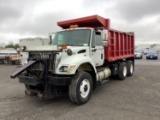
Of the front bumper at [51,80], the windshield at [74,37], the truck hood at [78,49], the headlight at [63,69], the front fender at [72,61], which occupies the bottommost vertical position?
the front bumper at [51,80]

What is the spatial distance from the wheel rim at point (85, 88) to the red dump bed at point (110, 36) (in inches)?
85.2

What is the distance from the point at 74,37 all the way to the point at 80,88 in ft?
6.57

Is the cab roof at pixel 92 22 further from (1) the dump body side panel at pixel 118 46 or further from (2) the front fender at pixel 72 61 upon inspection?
(2) the front fender at pixel 72 61

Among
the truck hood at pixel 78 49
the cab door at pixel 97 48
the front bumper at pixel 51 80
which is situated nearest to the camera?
the front bumper at pixel 51 80

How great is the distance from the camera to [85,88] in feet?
17.6

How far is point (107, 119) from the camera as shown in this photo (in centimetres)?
417

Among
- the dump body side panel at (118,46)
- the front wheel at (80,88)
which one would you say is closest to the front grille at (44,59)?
the front wheel at (80,88)

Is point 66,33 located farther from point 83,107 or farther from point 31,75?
point 83,107

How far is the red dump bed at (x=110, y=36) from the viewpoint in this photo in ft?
23.0

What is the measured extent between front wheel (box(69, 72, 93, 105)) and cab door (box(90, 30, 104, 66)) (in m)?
0.99

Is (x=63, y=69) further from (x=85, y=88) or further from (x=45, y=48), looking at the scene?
(x=85, y=88)

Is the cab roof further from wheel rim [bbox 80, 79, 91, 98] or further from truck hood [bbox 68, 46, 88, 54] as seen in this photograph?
wheel rim [bbox 80, 79, 91, 98]

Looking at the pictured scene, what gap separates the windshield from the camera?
6.00m

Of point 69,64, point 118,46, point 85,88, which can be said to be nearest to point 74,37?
point 69,64
